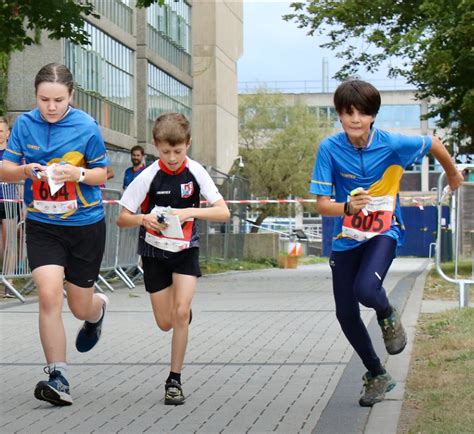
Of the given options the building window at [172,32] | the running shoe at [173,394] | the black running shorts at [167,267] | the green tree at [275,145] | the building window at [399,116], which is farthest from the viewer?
the building window at [399,116]

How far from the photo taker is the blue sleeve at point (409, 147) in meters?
7.23

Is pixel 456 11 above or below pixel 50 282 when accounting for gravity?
above

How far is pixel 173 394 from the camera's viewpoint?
7.40 metres

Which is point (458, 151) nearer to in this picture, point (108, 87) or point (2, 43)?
point (108, 87)

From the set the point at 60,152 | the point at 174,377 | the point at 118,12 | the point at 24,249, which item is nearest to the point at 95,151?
the point at 60,152

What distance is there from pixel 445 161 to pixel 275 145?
69.7 m

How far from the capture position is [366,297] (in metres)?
7.04

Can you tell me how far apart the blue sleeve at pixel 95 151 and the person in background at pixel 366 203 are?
4.56ft

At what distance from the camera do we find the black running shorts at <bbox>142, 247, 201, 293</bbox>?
7703 millimetres

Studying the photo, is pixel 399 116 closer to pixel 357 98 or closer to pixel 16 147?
pixel 16 147

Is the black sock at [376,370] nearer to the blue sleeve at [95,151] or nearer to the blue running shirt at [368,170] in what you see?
the blue running shirt at [368,170]

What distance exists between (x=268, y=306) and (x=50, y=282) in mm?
7322

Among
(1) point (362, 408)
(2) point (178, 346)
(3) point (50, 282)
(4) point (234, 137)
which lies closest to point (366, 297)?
(1) point (362, 408)

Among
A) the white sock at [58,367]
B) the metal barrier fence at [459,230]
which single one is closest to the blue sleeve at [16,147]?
the white sock at [58,367]
